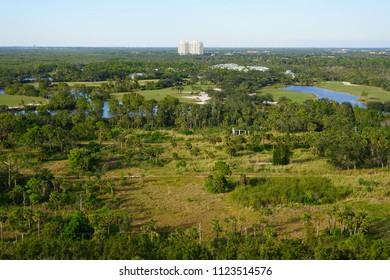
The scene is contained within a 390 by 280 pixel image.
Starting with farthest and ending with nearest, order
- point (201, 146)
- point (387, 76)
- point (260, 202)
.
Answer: point (387, 76)
point (201, 146)
point (260, 202)

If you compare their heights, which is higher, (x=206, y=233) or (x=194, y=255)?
(x=194, y=255)

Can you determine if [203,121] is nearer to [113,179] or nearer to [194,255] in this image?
[113,179]

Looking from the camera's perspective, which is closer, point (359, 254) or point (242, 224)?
point (359, 254)

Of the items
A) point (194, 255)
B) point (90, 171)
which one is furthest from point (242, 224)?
point (90, 171)

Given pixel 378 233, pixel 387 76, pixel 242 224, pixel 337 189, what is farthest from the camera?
pixel 387 76

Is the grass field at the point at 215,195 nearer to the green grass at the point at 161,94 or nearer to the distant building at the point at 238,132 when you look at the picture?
the distant building at the point at 238,132

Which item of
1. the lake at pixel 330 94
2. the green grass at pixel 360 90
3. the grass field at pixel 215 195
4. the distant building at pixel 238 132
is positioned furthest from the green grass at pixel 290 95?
the grass field at pixel 215 195

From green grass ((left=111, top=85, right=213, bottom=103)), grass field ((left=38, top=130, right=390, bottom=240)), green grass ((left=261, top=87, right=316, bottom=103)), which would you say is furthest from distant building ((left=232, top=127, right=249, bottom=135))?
green grass ((left=261, top=87, right=316, bottom=103))
